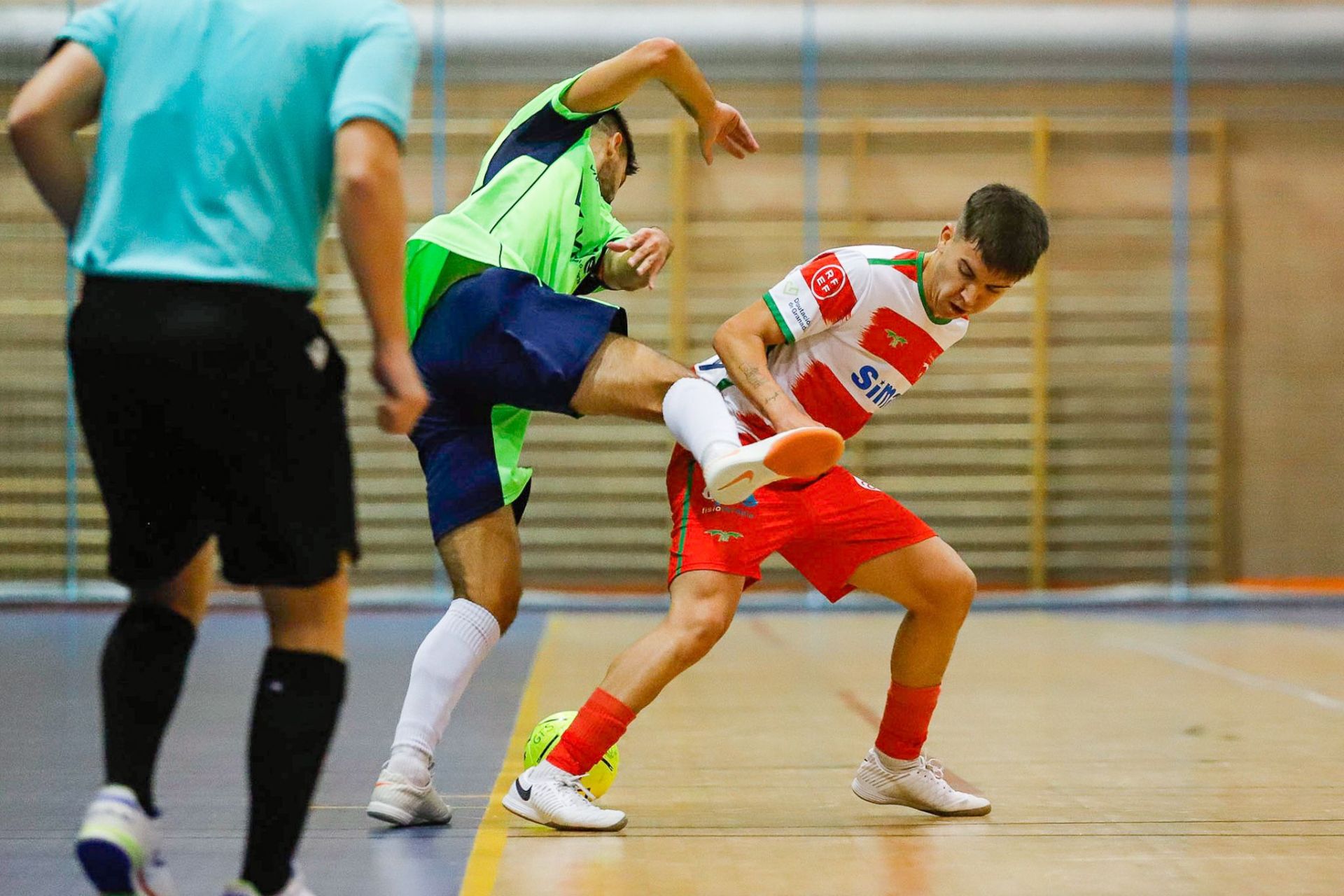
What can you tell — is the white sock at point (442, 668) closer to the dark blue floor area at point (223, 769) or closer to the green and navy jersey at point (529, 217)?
the dark blue floor area at point (223, 769)

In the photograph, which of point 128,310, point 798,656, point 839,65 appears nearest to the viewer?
point 128,310

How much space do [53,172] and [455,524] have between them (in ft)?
4.12

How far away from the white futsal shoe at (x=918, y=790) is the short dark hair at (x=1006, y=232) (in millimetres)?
984

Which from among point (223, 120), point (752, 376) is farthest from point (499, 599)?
point (223, 120)

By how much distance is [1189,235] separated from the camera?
901 cm

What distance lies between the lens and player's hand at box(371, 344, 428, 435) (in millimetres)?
1818

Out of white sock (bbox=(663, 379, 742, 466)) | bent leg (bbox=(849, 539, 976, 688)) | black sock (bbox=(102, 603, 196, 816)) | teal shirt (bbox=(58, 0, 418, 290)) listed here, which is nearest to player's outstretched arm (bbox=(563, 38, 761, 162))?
white sock (bbox=(663, 379, 742, 466))

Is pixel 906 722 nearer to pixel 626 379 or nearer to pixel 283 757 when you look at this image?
pixel 626 379

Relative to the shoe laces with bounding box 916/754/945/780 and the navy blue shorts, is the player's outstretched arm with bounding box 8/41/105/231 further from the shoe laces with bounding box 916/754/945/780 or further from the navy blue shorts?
the shoe laces with bounding box 916/754/945/780

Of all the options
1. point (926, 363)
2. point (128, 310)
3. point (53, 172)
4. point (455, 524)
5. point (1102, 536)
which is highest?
point (53, 172)

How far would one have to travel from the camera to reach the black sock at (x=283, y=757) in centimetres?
185

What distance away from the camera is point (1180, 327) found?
8914 millimetres

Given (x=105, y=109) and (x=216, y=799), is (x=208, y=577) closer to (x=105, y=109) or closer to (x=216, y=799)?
(x=105, y=109)

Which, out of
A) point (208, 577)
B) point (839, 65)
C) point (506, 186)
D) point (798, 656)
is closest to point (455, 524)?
point (506, 186)
